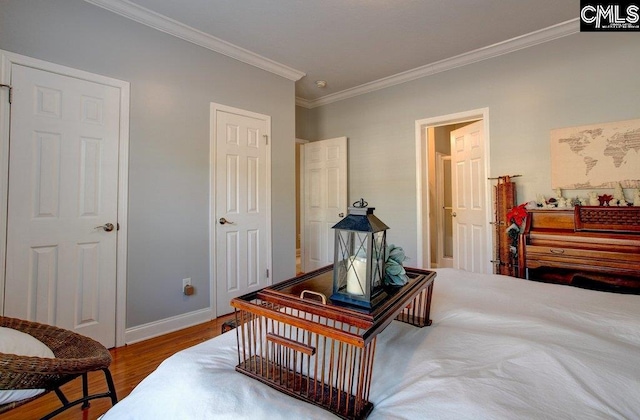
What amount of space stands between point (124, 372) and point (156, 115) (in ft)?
6.41

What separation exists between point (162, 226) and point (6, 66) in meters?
1.40

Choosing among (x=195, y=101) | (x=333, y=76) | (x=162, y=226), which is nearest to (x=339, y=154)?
(x=333, y=76)

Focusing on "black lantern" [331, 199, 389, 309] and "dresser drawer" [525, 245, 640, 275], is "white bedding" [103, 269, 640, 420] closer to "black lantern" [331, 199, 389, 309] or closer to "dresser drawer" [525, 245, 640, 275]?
"black lantern" [331, 199, 389, 309]

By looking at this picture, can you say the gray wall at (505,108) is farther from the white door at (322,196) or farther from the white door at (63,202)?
the white door at (63,202)

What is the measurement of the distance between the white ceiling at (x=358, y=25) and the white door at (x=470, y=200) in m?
0.92

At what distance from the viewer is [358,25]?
8.79 feet

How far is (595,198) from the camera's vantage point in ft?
8.28

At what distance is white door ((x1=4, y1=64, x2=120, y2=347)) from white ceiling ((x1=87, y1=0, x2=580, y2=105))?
2.75 ft

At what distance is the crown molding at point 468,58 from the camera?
8.93 feet

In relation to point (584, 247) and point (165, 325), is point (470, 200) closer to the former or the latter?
point (584, 247)

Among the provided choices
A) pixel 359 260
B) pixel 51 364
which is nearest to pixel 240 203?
pixel 51 364

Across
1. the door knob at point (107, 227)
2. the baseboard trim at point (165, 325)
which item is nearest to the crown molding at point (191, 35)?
the door knob at point (107, 227)

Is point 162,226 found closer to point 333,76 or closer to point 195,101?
point 195,101

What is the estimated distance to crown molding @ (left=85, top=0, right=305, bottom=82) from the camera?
2336 mm
